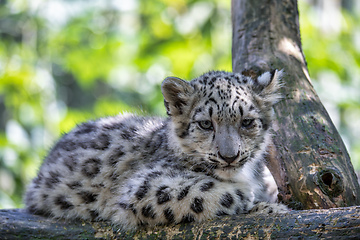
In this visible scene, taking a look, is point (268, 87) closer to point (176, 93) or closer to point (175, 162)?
point (176, 93)

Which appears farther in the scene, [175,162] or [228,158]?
[175,162]

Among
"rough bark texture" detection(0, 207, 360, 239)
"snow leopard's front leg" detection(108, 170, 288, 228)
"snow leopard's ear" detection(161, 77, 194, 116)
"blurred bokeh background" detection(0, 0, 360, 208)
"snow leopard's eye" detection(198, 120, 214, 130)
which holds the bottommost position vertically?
"rough bark texture" detection(0, 207, 360, 239)

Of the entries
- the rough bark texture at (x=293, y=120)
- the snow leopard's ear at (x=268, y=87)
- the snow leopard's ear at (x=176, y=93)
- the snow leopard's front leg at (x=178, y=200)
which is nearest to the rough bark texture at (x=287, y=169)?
the rough bark texture at (x=293, y=120)

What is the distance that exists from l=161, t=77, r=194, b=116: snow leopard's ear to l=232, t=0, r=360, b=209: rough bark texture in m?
1.18

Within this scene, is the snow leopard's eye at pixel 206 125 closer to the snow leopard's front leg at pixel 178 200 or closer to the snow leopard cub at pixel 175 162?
the snow leopard cub at pixel 175 162

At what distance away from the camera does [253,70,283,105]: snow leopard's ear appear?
A: 4859 millimetres

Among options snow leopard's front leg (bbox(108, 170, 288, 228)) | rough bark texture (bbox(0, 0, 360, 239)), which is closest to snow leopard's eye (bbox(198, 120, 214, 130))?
snow leopard's front leg (bbox(108, 170, 288, 228))

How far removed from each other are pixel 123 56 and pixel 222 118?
24.8 feet

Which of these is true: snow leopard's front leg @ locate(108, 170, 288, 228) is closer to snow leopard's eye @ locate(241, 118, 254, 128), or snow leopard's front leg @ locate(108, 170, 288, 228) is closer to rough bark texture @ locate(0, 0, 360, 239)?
rough bark texture @ locate(0, 0, 360, 239)

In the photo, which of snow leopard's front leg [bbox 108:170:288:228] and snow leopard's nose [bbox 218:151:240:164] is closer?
snow leopard's front leg [bbox 108:170:288:228]

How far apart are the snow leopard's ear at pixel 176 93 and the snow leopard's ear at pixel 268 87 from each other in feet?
2.67

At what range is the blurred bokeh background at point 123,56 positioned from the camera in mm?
9695

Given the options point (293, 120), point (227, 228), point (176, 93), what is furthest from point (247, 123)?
point (227, 228)

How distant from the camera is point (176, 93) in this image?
4805mm
